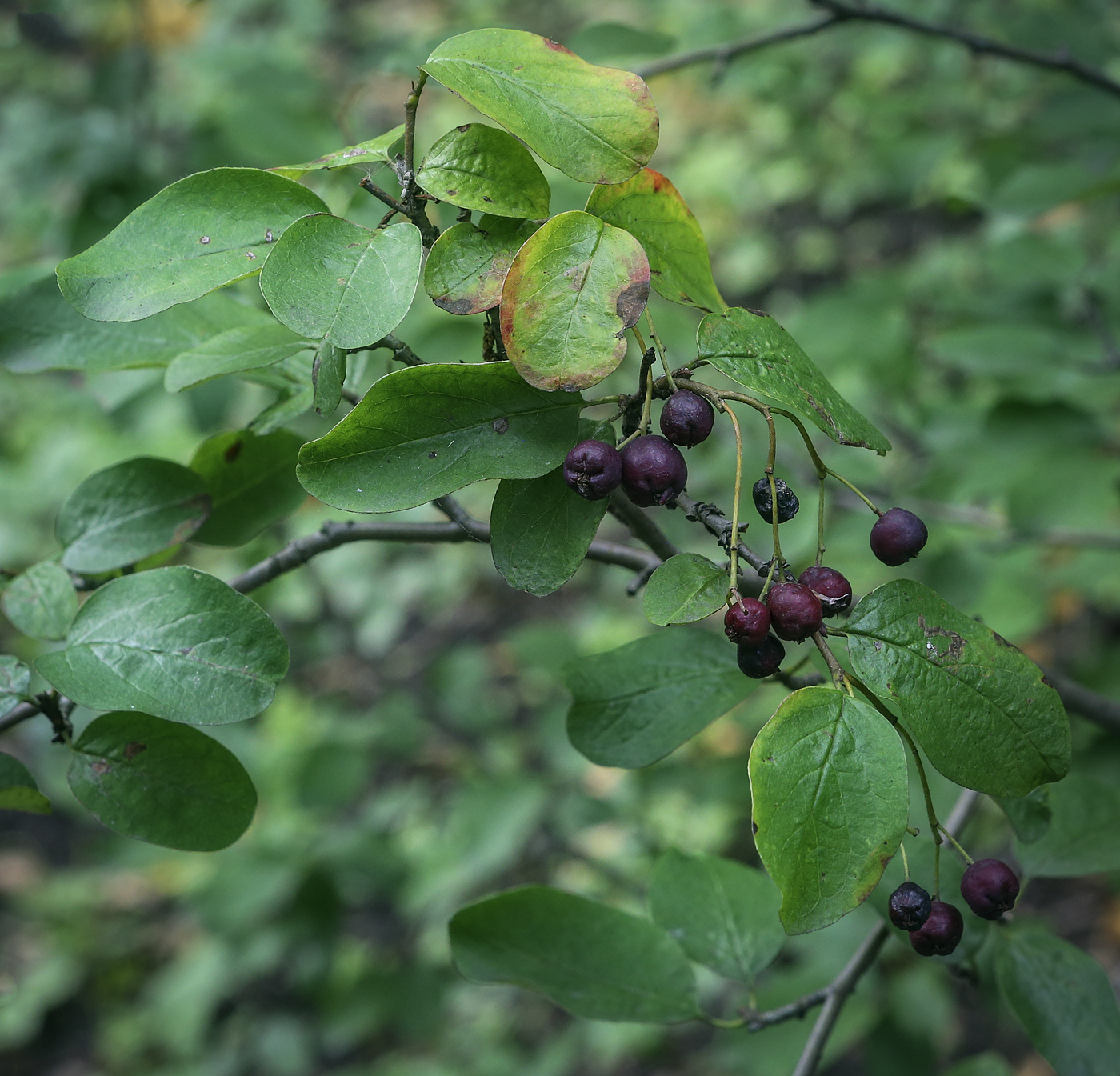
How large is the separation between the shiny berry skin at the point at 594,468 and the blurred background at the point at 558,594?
0.30 metres

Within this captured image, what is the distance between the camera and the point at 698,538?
2176 millimetres

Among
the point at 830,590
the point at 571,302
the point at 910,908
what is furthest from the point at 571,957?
the point at 571,302

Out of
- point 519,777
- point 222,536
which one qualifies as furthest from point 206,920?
point 222,536

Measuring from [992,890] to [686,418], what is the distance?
1.15 feet

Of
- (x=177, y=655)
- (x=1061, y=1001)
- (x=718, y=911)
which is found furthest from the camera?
(x=718, y=911)

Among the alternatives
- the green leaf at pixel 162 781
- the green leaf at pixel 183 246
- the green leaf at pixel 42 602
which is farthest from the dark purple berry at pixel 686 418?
the green leaf at pixel 42 602

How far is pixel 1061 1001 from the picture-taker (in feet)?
2.24

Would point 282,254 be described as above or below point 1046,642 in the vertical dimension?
above

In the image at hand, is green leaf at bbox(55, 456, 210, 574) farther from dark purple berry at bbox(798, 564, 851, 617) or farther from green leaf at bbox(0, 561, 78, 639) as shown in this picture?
dark purple berry at bbox(798, 564, 851, 617)

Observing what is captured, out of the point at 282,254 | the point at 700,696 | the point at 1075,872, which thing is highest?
the point at 282,254

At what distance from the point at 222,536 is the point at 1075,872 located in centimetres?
72

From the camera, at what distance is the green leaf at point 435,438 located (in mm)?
504

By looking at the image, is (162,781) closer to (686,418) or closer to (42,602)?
(42,602)

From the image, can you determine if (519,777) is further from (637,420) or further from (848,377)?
(637,420)
